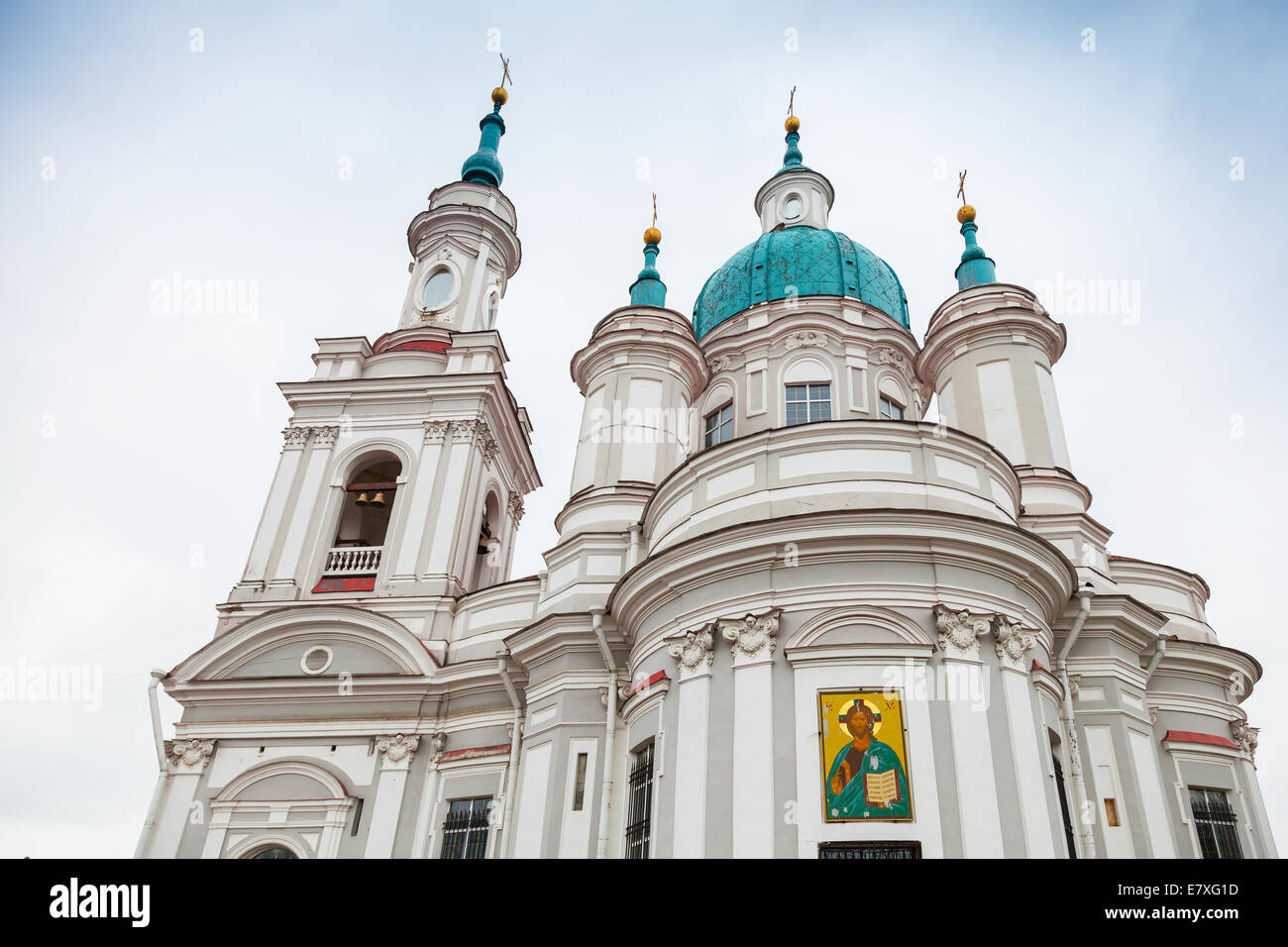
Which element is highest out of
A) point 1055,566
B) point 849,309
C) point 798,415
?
point 849,309

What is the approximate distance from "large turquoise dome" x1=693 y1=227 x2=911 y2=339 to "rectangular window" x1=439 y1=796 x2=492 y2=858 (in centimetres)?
1151

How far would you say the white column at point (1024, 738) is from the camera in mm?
10453

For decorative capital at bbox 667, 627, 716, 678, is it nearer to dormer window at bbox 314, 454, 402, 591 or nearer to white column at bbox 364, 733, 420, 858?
white column at bbox 364, 733, 420, 858

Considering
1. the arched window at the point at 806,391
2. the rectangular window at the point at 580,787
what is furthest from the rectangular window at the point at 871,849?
the arched window at the point at 806,391

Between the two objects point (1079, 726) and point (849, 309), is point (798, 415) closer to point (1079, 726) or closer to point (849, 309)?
point (849, 309)

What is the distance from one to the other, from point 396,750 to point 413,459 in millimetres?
6392

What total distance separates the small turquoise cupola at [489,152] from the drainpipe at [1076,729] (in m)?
19.5

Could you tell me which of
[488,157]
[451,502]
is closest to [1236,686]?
[451,502]

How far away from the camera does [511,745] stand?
15547 mm

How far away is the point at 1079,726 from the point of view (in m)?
13.6

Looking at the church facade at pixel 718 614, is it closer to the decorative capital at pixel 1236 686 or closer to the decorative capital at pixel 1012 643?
the decorative capital at pixel 1012 643
